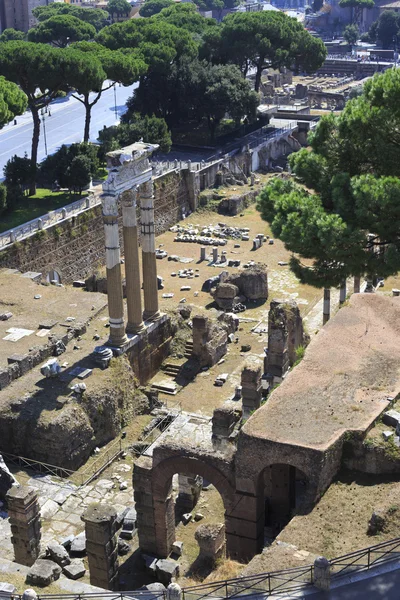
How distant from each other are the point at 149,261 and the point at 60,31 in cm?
5368

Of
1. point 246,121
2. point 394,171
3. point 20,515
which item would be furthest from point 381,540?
point 246,121

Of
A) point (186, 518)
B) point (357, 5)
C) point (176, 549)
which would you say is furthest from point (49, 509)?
point (357, 5)

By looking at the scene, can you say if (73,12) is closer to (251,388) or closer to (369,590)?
(251,388)

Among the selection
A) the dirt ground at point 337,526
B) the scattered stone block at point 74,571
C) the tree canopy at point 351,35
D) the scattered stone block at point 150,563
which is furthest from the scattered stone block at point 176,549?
the tree canopy at point 351,35

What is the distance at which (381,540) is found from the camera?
1912cm

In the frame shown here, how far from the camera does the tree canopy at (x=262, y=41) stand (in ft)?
232

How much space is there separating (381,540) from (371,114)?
11.8 meters

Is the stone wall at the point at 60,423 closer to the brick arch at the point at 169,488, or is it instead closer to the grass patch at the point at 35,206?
the brick arch at the point at 169,488

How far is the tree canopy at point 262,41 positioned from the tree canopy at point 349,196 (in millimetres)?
46052

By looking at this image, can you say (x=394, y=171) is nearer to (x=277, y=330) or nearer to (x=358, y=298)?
(x=358, y=298)

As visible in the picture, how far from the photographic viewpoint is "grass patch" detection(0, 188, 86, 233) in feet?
149

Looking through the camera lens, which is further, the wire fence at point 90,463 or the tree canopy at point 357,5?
the tree canopy at point 357,5

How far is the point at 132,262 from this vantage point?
34000mm

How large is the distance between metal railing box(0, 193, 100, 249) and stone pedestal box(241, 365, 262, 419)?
1602 cm
